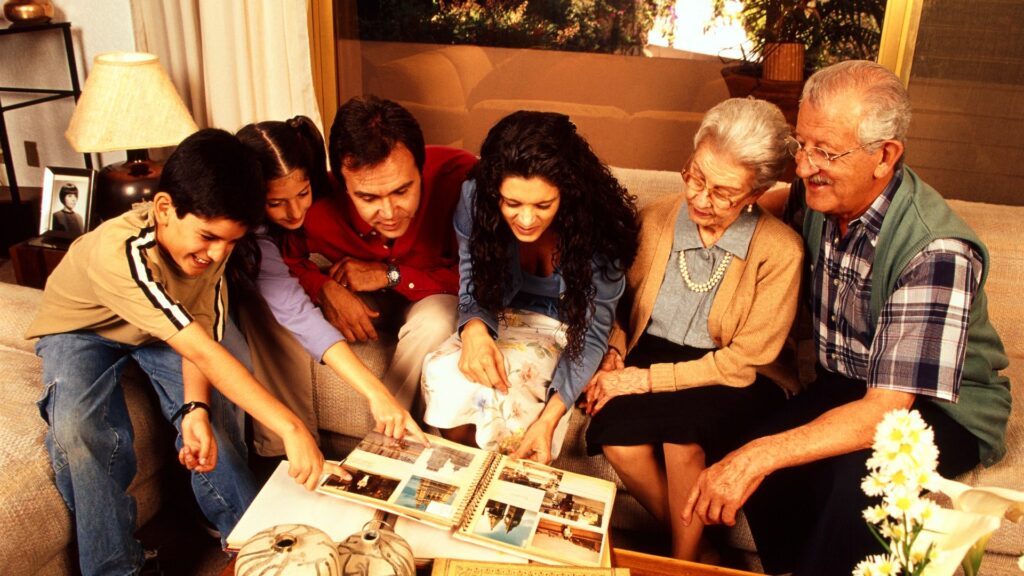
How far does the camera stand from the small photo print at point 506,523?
→ 117 centimetres

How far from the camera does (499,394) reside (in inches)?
63.6

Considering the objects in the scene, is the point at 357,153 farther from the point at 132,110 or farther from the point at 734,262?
the point at 132,110

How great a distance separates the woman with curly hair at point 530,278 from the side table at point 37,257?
4.50 feet

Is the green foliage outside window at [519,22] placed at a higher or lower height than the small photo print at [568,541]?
higher

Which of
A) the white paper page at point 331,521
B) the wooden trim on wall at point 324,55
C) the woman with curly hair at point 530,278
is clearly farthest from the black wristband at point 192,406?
the wooden trim on wall at point 324,55

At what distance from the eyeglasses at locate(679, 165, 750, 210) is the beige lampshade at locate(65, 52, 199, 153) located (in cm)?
168

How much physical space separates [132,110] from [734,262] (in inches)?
72.9

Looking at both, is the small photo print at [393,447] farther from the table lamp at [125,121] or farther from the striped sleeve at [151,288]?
the table lamp at [125,121]

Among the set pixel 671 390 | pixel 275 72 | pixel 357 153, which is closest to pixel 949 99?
pixel 671 390

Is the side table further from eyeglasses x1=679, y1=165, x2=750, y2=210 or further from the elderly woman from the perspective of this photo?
eyeglasses x1=679, y1=165, x2=750, y2=210

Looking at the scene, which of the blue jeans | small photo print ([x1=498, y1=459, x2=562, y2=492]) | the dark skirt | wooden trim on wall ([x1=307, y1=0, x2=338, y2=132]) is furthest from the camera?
wooden trim on wall ([x1=307, y1=0, x2=338, y2=132])

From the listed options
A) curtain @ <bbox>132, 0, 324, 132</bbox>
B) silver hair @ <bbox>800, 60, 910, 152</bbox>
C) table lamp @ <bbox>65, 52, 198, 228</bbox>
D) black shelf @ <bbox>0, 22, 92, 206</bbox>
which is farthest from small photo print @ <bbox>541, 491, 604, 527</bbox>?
black shelf @ <bbox>0, 22, 92, 206</bbox>

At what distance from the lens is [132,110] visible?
2.38 m

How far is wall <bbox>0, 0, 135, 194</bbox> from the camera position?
120 inches
